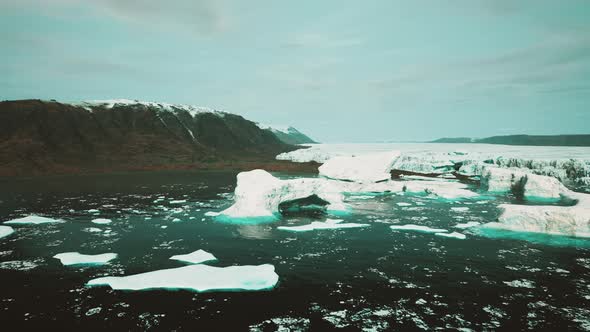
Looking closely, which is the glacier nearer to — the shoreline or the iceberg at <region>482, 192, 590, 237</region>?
the shoreline

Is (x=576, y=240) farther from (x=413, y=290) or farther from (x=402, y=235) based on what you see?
(x=413, y=290)

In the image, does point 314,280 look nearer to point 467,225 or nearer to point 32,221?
point 467,225

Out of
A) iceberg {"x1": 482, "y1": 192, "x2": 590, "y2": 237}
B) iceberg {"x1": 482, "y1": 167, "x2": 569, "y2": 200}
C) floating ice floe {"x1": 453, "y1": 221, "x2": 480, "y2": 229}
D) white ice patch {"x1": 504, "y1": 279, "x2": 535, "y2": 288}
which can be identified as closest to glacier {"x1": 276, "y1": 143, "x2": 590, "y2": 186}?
iceberg {"x1": 482, "y1": 167, "x2": 569, "y2": 200}

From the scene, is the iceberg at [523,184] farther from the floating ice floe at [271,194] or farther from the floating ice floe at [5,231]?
the floating ice floe at [5,231]

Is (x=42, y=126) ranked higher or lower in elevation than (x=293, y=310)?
higher

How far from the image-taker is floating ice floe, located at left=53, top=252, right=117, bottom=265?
56.5ft

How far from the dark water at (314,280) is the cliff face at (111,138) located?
2957 inches

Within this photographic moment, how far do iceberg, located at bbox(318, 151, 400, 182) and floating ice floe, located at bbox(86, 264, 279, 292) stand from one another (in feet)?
116

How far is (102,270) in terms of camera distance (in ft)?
53.3

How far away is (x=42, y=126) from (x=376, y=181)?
11279cm

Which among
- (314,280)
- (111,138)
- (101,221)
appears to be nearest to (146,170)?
(111,138)

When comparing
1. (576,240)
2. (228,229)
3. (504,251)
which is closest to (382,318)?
(504,251)

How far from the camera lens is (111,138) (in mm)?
123562

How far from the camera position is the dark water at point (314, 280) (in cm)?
1162
